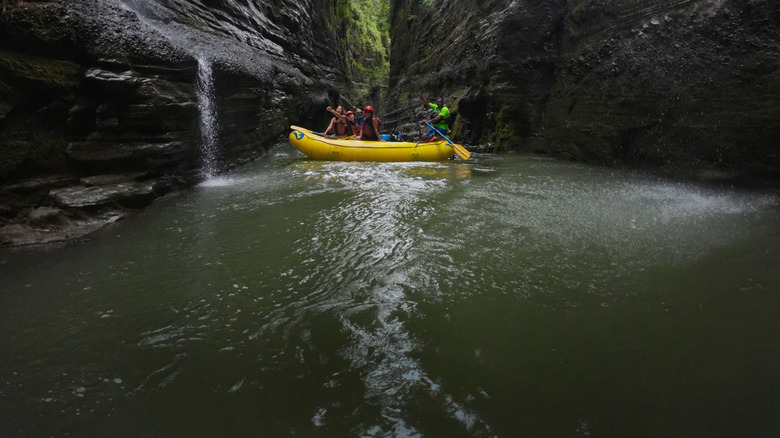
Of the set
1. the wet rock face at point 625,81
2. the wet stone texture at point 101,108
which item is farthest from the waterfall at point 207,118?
the wet rock face at point 625,81

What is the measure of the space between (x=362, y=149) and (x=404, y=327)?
7.34m

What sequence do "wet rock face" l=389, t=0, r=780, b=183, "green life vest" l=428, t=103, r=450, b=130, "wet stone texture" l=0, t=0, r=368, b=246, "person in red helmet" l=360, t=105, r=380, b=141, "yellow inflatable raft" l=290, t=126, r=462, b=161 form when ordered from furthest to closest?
"green life vest" l=428, t=103, r=450, b=130 < "person in red helmet" l=360, t=105, r=380, b=141 < "yellow inflatable raft" l=290, t=126, r=462, b=161 < "wet rock face" l=389, t=0, r=780, b=183 < "wet stone texture" l=0, t=0, r=368, b=246

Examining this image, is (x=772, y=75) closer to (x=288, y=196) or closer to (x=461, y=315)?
(x=461, y=315)

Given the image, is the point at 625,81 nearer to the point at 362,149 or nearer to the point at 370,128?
the point at 362,149

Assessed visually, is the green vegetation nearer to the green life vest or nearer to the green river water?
the green life vest

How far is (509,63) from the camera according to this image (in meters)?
10.2

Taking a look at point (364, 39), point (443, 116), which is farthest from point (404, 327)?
point (364, 39)

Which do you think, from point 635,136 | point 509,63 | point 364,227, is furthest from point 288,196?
point 509,63

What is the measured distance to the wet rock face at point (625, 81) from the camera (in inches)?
194

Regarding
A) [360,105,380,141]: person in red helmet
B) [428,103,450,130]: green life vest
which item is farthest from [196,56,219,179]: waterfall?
[428,103,450,130]: green life vest

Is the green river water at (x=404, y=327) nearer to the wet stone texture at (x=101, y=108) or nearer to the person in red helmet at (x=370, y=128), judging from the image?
the wet stone texture at (x=101, y=108)

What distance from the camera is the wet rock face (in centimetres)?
493

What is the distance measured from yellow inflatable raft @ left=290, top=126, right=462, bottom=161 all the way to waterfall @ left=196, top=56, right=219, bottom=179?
2369 mm

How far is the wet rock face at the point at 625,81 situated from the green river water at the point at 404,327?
5.09ft
